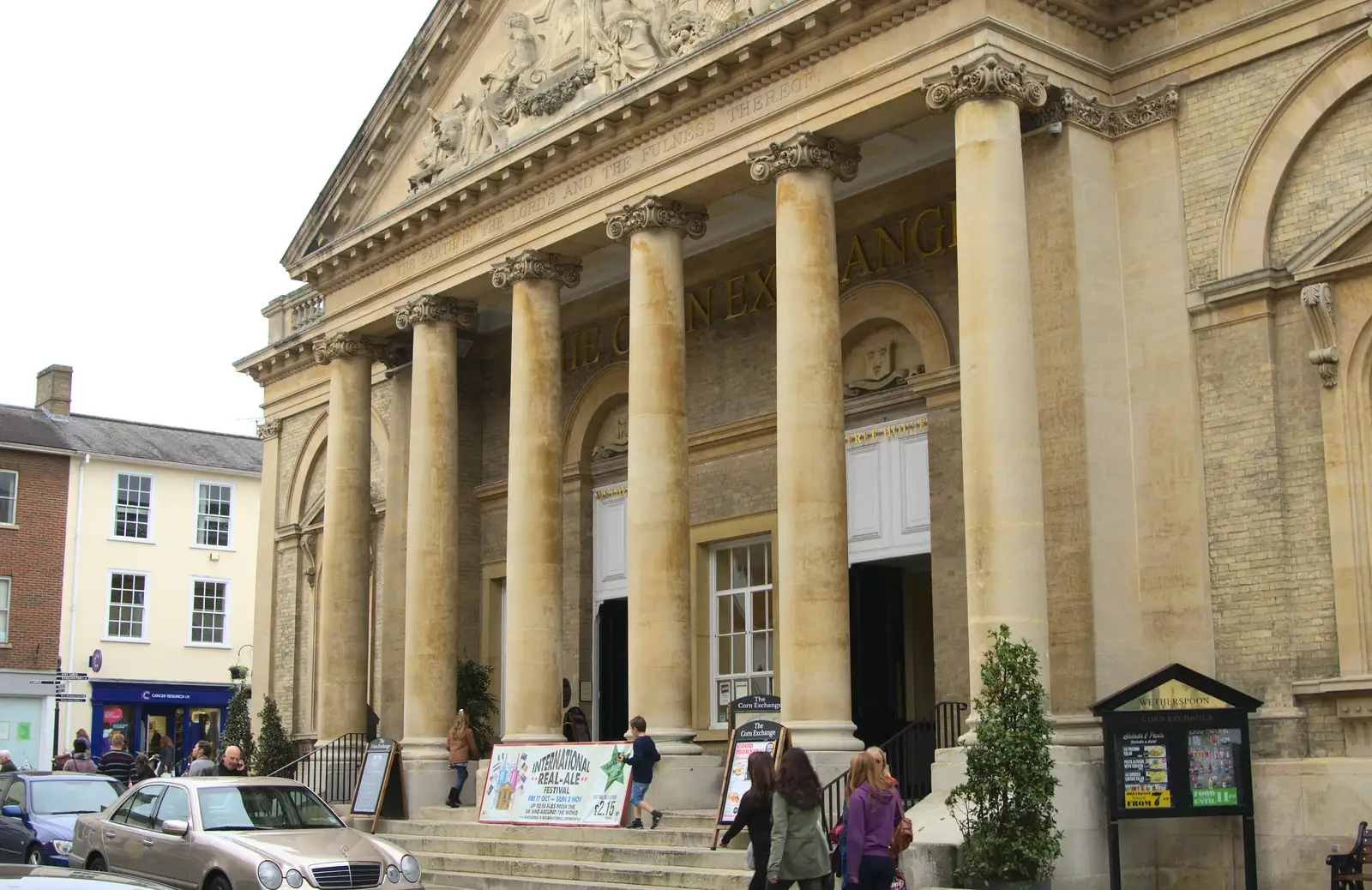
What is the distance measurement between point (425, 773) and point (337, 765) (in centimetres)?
292

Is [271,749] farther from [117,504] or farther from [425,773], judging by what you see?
[117,504]

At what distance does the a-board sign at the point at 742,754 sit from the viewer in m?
16.2

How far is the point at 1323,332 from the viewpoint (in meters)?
15.3

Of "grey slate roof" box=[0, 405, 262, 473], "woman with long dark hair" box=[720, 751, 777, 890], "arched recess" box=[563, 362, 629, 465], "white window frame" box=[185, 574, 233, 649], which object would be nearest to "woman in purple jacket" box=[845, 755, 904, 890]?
"woman with long dark hair" box=[720, 751, 777, 890]

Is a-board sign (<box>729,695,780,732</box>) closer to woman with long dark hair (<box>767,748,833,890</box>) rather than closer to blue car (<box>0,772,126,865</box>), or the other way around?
woman with long dark hair (<box>767,748,833,890</box>)

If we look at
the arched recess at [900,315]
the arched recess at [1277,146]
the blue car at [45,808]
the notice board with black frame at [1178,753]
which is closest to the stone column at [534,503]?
the arched recess at [900,315]

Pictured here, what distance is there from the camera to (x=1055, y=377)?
1616cm

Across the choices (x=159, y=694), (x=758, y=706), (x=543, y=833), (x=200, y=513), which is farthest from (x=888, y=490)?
(x=200, y=513)

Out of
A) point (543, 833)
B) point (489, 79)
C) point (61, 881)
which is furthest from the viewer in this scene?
point (489, 79)

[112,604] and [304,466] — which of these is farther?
[112,604]

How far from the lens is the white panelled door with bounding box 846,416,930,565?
2033cm

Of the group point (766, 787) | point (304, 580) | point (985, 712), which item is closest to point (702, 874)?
point (985, 712)

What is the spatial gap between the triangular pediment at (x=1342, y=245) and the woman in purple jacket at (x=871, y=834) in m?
8.03

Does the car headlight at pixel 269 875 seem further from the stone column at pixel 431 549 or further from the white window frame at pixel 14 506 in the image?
the white window frame at pixel 14 506
